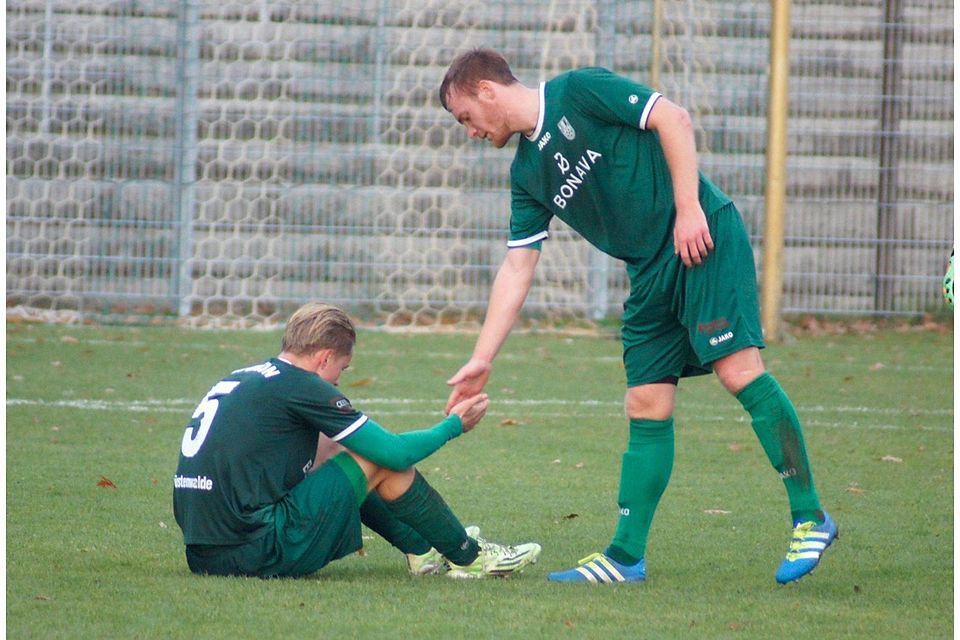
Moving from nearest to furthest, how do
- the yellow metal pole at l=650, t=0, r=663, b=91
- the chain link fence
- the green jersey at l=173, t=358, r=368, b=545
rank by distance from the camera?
the green jersey at l=173, t=358, r=368, b=545, the yellow metal pole at l=650, t=0, r=663, b=91, the chain link fence

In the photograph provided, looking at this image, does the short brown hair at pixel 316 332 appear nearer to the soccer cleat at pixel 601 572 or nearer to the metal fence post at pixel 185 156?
the soccer cleat at pixel 601 572

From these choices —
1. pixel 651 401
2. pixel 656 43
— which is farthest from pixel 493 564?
pixel 656 43

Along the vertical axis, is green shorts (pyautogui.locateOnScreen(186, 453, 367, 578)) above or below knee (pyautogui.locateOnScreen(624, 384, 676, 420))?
below

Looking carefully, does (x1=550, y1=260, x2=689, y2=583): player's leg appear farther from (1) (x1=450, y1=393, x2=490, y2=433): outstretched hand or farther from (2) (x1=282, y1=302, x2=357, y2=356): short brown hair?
(2) (x1=282, y1=302, x2=357, y2=356): short brown hair

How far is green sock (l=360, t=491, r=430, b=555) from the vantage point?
14.1 ft

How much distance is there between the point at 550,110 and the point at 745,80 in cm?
917

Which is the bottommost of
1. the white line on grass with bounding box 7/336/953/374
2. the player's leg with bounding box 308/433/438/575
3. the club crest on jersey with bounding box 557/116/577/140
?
the white line on grass with bounding box 7/336/953/374

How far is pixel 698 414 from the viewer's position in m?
8.05

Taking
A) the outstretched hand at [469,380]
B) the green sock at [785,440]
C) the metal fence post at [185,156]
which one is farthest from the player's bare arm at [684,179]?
the metal fence post at [185,156]

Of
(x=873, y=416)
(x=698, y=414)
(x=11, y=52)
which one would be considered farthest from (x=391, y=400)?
(x=11, y=52)

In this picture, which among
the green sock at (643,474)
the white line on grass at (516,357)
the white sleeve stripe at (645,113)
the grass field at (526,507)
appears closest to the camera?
the grass field at (526,507)

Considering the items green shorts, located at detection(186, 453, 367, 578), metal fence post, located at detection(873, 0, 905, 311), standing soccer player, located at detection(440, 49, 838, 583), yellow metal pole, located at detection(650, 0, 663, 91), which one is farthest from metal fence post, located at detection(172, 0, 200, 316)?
green shorts, located at detection(186, 453, 367, 578)

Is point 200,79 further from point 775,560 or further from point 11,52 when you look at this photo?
point 775,560

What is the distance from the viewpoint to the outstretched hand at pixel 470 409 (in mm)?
4355
